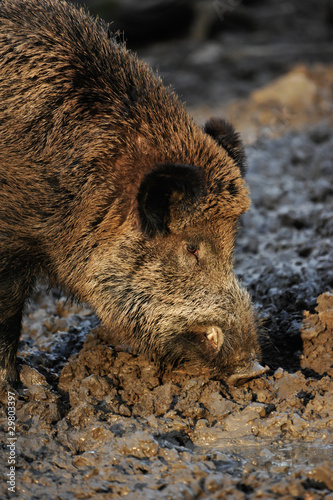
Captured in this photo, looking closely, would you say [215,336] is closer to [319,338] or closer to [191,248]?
[191,248]

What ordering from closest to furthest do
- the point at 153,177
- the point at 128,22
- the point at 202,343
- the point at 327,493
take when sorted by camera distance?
1. the point at 327,493
2. the point at 153,177
3. the point at 202,343
4. the point at 128,22

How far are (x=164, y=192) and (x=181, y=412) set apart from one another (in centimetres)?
146

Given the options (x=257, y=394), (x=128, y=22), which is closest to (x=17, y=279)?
(x=257, y=394)

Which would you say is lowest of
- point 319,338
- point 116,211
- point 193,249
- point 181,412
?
point 181,412

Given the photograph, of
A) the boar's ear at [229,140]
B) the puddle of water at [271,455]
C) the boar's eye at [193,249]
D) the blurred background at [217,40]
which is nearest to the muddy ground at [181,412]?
the puddle of water at [271,455]

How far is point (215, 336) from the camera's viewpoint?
4.68 meters

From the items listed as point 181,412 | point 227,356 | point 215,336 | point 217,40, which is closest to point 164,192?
point 215,336

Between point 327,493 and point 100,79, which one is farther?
point 100,79

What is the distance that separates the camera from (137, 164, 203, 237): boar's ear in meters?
4.41

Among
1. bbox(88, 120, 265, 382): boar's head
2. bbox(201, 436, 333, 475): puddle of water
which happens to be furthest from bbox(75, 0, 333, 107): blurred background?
bbox(201, 436, 333, 475): puddle of water

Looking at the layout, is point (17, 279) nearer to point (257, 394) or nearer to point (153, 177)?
point (153, 177)

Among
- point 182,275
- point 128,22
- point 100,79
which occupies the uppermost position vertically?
point 100,79

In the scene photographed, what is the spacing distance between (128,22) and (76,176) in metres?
11.0

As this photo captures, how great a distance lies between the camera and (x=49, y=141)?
472 cm
